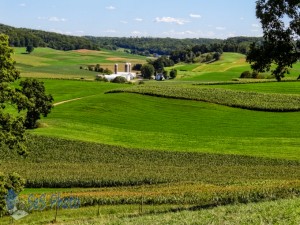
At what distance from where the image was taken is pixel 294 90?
10262cm

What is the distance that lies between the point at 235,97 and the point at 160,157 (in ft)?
135

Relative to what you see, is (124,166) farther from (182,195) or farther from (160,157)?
(182,195)

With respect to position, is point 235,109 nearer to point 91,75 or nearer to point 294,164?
point 294,164

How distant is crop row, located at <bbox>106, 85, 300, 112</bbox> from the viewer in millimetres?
84463

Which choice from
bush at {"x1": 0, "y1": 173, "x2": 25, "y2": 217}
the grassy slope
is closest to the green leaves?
the grassy slope

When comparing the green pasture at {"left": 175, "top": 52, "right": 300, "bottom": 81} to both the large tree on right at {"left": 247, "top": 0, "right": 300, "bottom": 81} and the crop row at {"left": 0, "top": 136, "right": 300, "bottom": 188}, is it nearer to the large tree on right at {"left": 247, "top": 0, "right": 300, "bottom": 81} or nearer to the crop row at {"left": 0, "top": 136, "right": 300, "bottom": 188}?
the crop row at {"left": 0, "top": 136, "right": 300, "bottom": 188}

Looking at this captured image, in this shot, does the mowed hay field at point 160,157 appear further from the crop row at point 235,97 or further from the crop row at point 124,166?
the crop row at point 235,97

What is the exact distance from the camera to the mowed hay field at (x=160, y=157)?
28.6 m

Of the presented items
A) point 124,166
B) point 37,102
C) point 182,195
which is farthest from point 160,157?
point 37,102

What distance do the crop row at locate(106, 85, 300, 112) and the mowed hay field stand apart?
1.41 ft

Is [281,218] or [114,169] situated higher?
[281,218]

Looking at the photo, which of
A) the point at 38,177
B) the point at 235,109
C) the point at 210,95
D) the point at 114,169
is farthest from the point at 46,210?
the point at 210,95

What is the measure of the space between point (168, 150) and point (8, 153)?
65.7 ft

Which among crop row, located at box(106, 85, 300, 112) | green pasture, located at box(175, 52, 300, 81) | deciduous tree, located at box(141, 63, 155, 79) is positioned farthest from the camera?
deciduous tree, located at box(141, 63, 155, 79)
